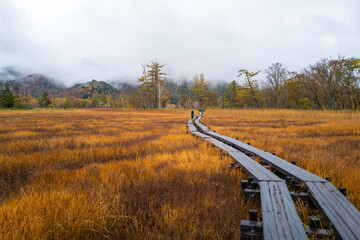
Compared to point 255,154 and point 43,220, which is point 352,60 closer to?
point 255,154

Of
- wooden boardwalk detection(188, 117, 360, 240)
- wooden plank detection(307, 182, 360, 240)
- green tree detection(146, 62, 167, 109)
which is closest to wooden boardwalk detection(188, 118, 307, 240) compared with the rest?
wooden boardwalk detection(188, 117, 360, 240)

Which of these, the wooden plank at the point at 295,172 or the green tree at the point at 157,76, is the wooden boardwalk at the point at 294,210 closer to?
the wooden plank at the point at 295,172

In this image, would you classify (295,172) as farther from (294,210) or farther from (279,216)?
(279,216)

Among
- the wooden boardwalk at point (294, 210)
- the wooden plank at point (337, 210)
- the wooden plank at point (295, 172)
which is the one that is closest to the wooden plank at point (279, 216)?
the wooden boardwalk at point (294, 210)

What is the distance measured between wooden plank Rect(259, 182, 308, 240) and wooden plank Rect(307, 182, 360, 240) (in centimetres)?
27

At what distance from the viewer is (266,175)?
2.30m

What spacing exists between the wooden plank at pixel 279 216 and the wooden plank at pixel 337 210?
0.89 ft

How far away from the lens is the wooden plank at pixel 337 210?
1.26 m

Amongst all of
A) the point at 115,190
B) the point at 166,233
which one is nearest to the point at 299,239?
the point at 166,233

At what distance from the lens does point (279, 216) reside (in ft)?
4.61

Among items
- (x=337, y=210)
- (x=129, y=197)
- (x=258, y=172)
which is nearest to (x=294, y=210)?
(x=337, y=210)

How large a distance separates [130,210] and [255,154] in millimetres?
2964

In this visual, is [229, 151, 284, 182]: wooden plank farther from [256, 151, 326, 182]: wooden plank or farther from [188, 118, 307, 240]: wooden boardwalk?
[256, 151, 326, 182]: wooden plank

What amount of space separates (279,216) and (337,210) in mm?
609
